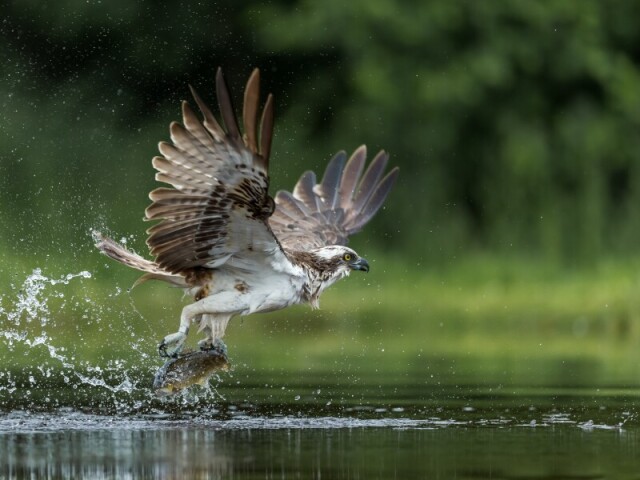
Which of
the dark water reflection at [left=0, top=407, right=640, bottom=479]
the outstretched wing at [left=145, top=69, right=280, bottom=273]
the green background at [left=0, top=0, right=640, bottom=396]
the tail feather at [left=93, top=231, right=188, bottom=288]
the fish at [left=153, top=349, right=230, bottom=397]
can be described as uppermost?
the green background at [left=0, top=0, right=640, bottom=396]

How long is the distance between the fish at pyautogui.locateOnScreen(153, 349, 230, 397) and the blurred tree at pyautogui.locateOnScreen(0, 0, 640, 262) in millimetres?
12922

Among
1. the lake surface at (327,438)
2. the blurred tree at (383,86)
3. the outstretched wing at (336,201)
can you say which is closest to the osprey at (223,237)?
the outstretched wing at (336,201)

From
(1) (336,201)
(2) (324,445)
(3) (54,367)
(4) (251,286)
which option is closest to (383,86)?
(1) (336,201)

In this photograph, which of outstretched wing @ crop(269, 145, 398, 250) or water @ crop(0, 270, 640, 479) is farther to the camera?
outstretched wing @ crop(269, 145, 398, 250)

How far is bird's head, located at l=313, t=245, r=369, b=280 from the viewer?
10633mm

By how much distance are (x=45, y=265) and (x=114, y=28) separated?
21.6 feet

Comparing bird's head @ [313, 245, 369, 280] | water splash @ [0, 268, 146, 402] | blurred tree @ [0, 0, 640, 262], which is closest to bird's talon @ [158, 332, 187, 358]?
water splash @ [0, 268, 146, 402]

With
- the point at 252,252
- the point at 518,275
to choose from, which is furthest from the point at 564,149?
the point at 252,252

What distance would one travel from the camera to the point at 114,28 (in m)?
25.1

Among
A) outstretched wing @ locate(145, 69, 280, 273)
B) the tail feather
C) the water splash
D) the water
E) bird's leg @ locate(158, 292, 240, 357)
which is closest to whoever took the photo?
the water

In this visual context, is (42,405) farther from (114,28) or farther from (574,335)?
(114,28)

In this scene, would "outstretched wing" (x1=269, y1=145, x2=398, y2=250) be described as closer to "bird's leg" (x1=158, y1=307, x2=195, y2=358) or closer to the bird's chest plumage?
the bird's chest plumage

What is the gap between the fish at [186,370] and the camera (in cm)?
971

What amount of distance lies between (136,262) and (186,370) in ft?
2.65
